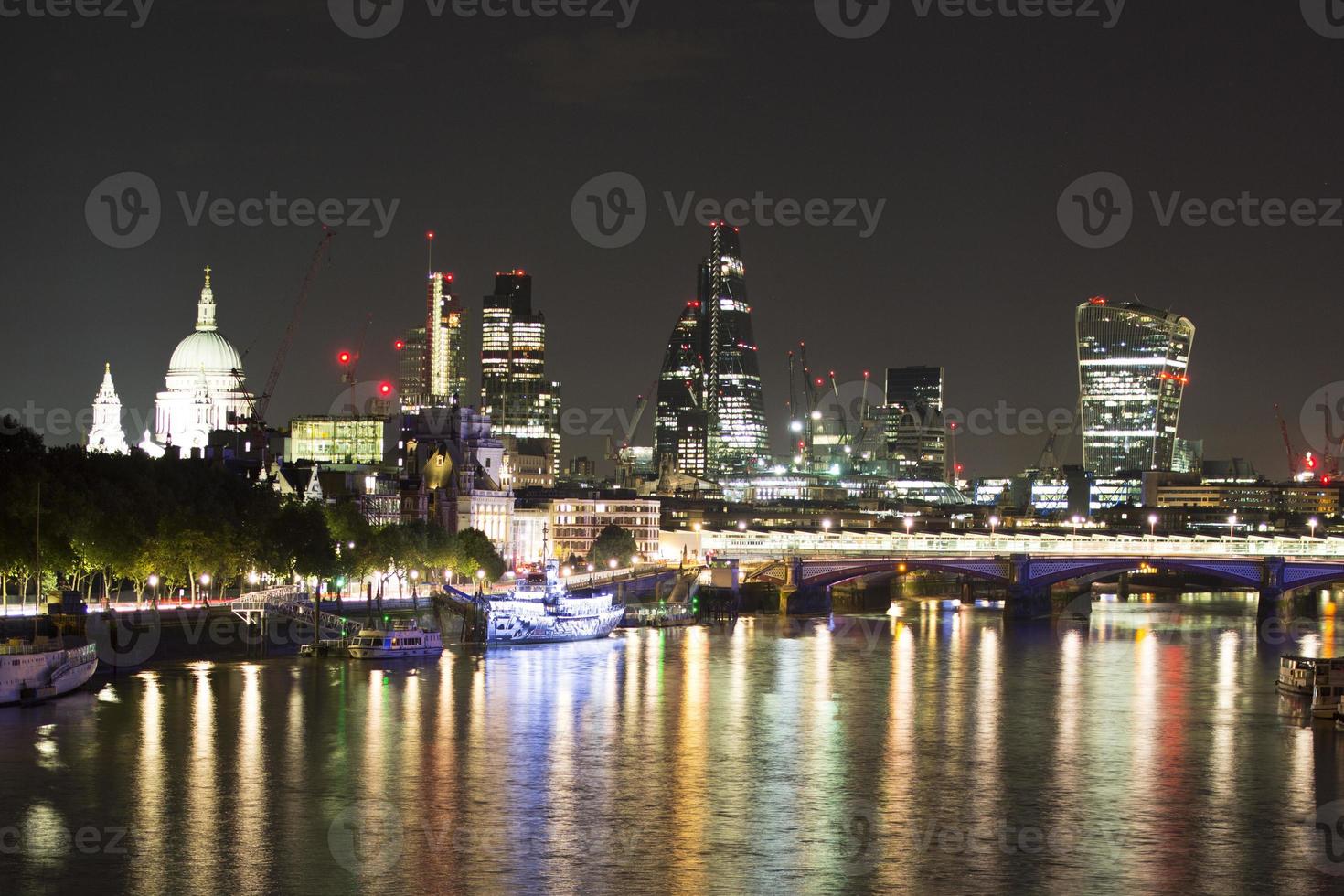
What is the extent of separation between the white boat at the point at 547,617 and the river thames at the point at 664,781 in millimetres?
11025

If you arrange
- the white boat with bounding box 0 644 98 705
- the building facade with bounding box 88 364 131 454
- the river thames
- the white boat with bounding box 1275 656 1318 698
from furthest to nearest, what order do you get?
the building facade with bounding box 88 364 131 454 < the white boat with bounding box 1275 656 1318 698 < the white boat with bounding box 0 644 98 705 < the river thames

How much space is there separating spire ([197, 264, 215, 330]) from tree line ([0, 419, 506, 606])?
91.4m

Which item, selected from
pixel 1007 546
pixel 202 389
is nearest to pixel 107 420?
pixel 202 389

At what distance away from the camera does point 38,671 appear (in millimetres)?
66188

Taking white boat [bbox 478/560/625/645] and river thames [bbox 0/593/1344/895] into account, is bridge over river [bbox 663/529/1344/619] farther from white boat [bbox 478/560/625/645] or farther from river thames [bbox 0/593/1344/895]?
river thames [bbox 0/593/1344/895]

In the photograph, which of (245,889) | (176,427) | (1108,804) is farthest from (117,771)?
(176,427)

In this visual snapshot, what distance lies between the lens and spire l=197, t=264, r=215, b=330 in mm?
198375

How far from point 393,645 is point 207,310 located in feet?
395

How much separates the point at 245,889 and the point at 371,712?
25.0 metres

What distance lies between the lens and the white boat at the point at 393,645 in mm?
84625

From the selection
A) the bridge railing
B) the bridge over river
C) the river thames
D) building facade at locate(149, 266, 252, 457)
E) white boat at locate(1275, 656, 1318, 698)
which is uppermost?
building facade at locate(149, 266, 252, 457)

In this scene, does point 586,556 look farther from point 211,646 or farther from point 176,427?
point 211,646

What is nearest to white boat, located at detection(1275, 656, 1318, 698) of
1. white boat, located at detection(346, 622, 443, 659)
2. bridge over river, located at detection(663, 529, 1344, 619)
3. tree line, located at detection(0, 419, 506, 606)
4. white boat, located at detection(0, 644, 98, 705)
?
white boat, located at detection(346, 622, 443, 659)

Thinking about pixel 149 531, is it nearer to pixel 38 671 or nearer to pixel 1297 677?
pixel 38 671
